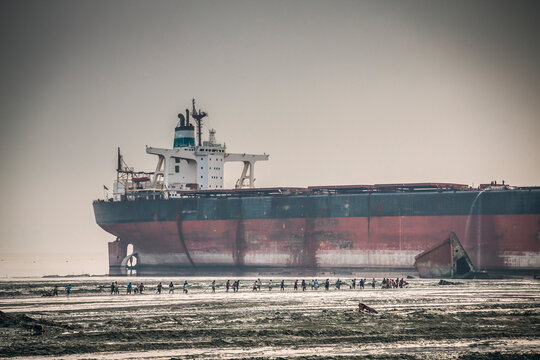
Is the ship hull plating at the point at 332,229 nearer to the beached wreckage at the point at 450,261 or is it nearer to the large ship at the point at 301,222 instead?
the large ship at the point at 301,222

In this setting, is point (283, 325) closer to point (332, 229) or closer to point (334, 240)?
point (334, 240)

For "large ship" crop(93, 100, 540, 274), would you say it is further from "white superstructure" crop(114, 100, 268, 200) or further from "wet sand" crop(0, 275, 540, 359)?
"wet sand" crop(0, 275, 540, 359)

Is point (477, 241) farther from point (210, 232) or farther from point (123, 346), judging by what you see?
point (123, 346)

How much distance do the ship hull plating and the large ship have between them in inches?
2.8

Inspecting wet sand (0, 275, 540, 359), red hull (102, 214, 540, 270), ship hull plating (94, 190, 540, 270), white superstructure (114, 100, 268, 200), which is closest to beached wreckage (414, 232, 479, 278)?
red hull (102, 214, 540, 270)

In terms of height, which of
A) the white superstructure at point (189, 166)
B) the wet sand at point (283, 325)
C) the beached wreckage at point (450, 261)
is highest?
the white superstructure at point (189, 166)

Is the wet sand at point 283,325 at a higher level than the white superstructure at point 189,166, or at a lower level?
lower

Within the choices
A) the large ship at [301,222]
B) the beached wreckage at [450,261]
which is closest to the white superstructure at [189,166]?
the large ship at [301,222]

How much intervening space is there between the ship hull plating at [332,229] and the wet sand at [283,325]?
34.6 ft

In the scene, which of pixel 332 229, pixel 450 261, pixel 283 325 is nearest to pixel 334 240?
pixel 332 229

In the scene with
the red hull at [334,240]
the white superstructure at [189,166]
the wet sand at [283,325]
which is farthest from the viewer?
the white superstructure at [189,166]

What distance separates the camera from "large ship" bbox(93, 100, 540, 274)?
49656 millimetres

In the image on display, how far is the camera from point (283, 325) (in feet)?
88.0

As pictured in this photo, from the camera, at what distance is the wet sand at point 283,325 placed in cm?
2244
